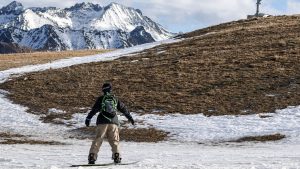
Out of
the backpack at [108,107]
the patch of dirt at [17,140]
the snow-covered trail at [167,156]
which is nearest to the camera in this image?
the snow-covered trail at [167,156]

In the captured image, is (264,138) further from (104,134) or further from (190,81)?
(190,81)

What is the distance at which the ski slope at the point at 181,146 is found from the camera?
18.2 metres

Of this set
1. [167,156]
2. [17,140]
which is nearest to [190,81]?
[17,140]

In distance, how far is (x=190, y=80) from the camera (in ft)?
136

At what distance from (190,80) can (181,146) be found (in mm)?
15428

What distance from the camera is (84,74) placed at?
4612 centimetres

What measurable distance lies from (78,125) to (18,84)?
13.7 metres

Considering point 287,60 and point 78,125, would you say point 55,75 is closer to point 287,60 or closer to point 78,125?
point 78,125

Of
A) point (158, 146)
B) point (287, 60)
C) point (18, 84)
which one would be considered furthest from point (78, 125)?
point (287, 60)

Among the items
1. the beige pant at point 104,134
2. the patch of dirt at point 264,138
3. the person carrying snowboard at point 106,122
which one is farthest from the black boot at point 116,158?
the patch of dirt at point 264,138

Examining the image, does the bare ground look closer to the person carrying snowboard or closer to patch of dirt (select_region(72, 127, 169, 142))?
patch of dirt (select_region(72, 127, 169, 142))

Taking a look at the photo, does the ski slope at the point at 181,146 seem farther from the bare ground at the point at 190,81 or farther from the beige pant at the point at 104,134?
the bare ground at the point at 190,81

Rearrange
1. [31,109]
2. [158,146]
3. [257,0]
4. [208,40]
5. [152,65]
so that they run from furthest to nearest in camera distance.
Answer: [257,0], [208,40], [152,65], [31,109], [158,146]

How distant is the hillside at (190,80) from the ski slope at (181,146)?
1.59 metres
